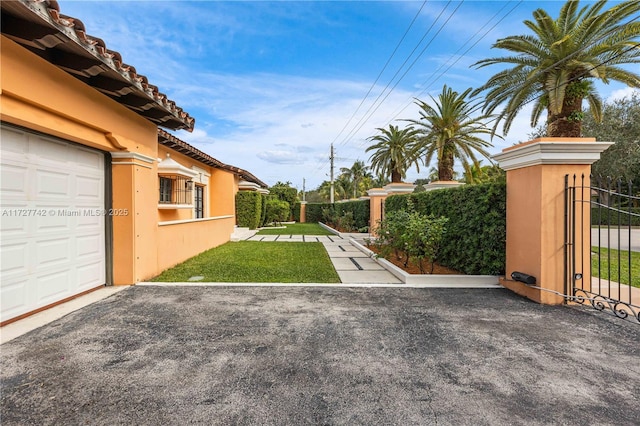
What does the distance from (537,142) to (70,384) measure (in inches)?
269

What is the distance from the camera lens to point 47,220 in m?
4.46

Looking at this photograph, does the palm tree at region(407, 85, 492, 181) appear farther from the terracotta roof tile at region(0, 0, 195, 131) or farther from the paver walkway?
the terracotta roof tile at region(0, 0, 195, 131)

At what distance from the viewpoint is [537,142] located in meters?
4.89

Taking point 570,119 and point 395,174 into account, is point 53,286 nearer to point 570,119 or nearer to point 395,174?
point 570,119

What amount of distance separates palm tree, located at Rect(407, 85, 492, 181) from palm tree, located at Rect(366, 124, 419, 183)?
1.98m

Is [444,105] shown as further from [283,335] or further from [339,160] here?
[339,160]

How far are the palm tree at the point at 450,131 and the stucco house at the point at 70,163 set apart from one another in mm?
10159

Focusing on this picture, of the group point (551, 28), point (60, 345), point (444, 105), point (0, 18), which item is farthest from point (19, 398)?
point (444, 105)

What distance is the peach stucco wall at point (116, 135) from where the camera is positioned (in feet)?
11.8

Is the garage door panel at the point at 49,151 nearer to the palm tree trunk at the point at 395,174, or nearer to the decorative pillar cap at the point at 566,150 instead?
the decorative pillar cap at the point at 566,150

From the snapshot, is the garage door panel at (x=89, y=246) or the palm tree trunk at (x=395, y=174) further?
the palm tree trunk at (x=395, y=174)

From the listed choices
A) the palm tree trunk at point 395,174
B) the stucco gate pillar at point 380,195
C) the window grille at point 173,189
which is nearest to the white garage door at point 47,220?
the window grille at point 173,189

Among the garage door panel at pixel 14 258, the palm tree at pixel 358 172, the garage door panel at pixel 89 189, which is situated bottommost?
the garage door panel at pixel 14 258

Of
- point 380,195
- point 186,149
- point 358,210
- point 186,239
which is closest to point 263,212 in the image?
point 358,210
